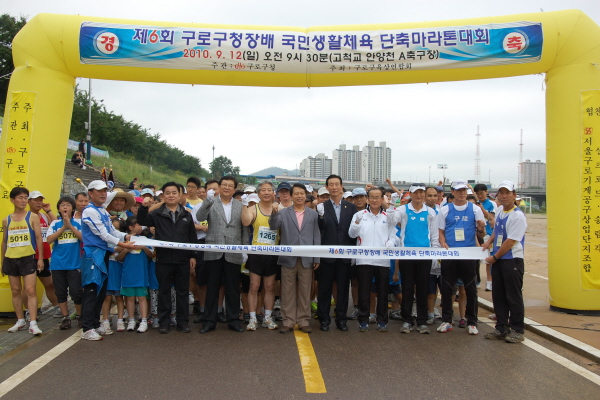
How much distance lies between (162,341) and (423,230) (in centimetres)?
377

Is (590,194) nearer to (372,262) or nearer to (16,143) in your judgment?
(372,262)

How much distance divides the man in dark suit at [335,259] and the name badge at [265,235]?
0.72 metres

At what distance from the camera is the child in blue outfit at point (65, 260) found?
20.4 ft

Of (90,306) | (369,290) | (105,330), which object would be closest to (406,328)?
(369,290)

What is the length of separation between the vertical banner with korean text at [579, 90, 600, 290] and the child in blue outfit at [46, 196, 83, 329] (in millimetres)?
7238

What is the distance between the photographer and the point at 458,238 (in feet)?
20.8

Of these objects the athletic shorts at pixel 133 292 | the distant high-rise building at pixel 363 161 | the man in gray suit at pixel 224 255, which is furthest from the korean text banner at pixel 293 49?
the distant high-rise building at pixel 363 161

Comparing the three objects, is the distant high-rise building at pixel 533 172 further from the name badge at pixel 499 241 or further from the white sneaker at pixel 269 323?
the white sneaker at pixel 269 323

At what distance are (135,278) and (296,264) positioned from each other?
7.19 ft

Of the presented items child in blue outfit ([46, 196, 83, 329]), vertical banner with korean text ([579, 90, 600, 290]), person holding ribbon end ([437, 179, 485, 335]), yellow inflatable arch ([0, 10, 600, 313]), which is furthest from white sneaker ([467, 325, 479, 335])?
child in blue outfit ([46, 196, 83, 329])

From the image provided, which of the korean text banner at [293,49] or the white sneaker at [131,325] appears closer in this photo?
the white sneaker at [131,325]

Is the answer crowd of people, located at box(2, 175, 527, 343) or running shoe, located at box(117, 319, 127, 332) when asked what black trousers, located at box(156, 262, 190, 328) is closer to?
crowd of people, located at box(2, 175, 527, 343)

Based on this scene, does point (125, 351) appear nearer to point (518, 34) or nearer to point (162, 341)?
point (162, 341)

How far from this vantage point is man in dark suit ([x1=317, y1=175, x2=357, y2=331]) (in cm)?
640
